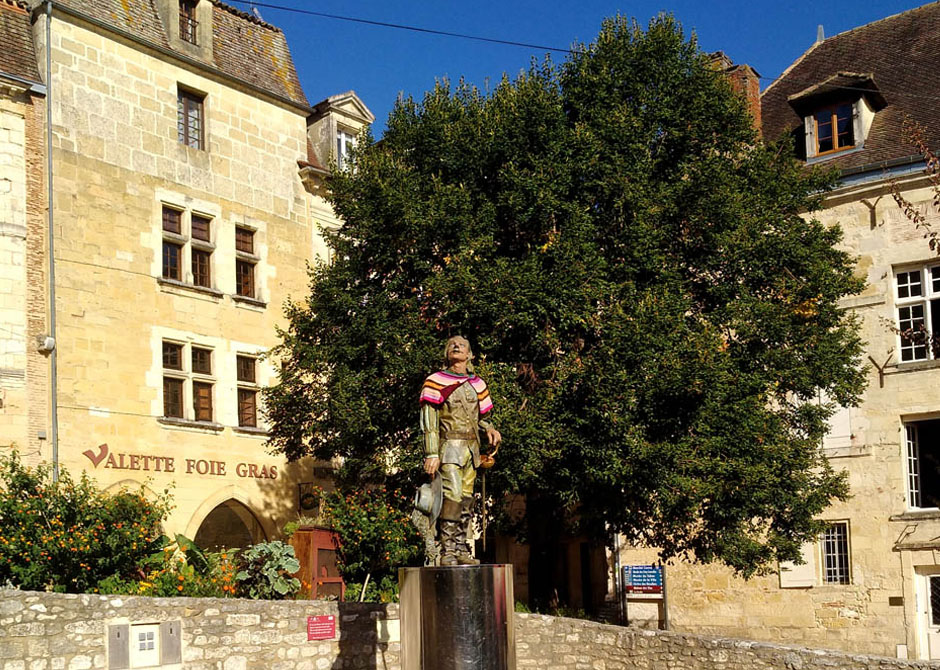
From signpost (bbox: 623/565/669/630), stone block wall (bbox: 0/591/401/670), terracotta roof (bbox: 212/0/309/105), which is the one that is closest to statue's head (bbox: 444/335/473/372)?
stone block wall (bbox: 0/591/401/670)

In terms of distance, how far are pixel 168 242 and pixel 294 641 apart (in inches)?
451

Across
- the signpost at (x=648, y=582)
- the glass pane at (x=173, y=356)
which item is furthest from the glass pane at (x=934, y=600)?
the glass pane at (x=173, y=356)

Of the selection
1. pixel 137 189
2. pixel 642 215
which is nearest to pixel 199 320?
pixel 137 189

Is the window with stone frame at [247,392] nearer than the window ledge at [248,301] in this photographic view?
Yes

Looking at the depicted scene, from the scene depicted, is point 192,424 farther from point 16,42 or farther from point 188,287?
point 16,42

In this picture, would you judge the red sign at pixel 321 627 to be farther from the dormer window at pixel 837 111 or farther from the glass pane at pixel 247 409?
the dormer window at pixel 837 111

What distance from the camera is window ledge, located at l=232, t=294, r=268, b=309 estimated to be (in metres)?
27.6

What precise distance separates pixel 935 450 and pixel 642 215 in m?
9.44

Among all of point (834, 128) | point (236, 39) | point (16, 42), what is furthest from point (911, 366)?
point (16, 42)

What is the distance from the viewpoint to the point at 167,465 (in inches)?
1000

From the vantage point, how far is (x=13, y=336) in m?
23.2

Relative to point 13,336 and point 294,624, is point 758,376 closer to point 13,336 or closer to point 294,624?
point 294,624

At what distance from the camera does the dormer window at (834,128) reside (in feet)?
93.8

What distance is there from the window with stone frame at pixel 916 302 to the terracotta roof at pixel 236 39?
14.2 meters
